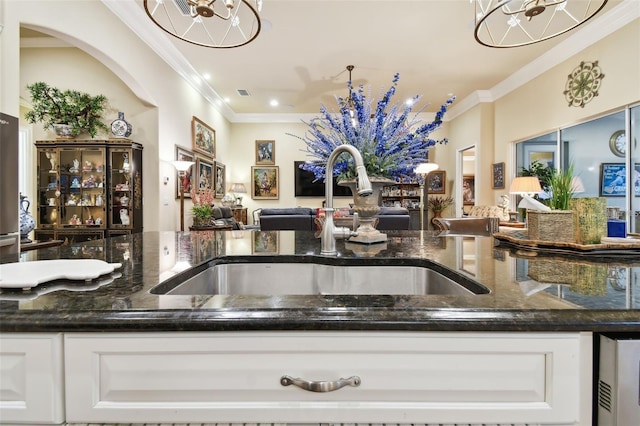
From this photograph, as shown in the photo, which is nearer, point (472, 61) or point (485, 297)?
point (485, 297)

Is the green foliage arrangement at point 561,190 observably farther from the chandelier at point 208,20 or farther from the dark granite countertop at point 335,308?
the chandelier at point 208,20

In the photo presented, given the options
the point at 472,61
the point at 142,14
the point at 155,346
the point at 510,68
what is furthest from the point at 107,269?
the point at 510,68

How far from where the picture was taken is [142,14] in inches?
138

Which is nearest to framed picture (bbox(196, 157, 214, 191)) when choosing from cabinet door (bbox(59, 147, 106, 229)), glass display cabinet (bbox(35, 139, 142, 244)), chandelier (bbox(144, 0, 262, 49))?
glass display cabinet (bbox(35, 139, 142, 244))

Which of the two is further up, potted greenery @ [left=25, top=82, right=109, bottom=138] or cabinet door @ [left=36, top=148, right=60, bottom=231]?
potted greenery @ [left=25, top=82, right=109, bottom=138]

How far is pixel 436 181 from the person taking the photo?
297 inches

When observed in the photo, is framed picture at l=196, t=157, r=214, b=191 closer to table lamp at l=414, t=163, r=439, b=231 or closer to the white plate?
table lamp at l=414, t=163, r=439, b=231

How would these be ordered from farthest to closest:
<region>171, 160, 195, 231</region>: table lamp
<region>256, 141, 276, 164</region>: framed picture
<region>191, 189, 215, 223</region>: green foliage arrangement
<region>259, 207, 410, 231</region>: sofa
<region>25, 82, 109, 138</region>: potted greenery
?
<region>256, 141, 276, 164</region>: framed picture
<region>191, 189, 215, 223</region>: green foliage arrangement
<region>171, 160, 195, 231</region>: table lamp
<region>259, 207, 410, 231</region>: sofa
<region>25, 82, 109, 138</region>: potted greenery

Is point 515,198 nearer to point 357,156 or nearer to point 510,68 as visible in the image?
point 510,68

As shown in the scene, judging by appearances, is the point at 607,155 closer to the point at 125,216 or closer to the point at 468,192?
the point at 468,192

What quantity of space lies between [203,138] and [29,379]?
5.70 m

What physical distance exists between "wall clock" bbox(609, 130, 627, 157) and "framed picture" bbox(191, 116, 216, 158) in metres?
5.91

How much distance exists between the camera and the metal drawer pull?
469 mm

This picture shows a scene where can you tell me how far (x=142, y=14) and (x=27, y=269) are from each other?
12.8 ft
